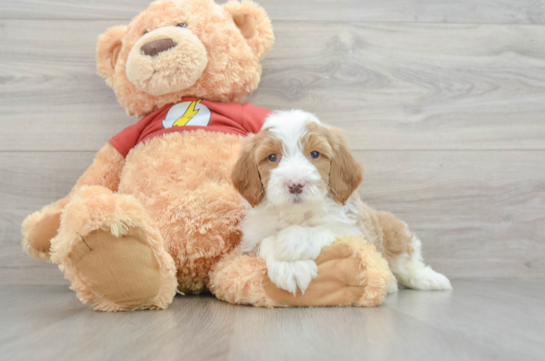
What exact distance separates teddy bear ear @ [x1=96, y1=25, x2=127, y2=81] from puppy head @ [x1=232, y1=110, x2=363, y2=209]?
0.63 meters

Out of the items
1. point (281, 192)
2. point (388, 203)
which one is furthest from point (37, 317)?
point (388, 203)

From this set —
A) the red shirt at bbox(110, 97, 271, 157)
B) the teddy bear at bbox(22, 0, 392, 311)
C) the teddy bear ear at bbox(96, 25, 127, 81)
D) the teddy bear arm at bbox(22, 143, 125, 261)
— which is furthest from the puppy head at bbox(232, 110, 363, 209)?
the teddy bear ear at bbox(96, 25, 127, 81)

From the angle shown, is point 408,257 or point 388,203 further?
point 388,203

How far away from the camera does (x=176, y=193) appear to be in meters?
1.13

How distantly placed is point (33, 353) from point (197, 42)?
2.90 ft

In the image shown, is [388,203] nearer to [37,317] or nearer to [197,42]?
[197,42]

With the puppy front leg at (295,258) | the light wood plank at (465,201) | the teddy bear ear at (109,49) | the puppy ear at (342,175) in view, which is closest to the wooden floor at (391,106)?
the light wood plank at (465,201)

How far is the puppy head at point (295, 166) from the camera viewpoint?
96 cm

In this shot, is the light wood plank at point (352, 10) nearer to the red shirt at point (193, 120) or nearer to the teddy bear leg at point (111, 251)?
the red shirt at point (193, 120)

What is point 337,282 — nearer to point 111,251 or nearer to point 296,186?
point 296,186

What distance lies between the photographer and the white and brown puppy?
37.7 inches

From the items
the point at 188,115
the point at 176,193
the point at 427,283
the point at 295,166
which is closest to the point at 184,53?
the point at 188,115

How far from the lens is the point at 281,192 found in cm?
96

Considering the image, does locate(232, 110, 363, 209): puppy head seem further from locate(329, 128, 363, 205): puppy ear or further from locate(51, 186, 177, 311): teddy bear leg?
locate(51, 186, 177, 311): teddy bear leg
